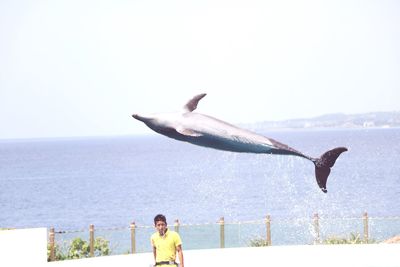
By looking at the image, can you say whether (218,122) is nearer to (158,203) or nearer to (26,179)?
(158,203)

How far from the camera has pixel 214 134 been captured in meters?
15.3

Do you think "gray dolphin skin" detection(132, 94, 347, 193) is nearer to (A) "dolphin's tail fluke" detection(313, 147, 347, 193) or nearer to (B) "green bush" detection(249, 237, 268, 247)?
(A) "dolphin's tail fluke" detection(313, 147, 347, 193)

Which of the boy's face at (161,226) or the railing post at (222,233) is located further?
the railing post at (222,233)

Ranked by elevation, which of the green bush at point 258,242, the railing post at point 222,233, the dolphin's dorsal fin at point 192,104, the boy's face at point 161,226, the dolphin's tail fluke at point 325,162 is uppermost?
the dolphin's dorsal fin at point 192,104

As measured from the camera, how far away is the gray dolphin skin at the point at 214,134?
15.3 metres

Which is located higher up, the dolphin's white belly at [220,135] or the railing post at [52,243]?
the dolphin's white belly at [220,135]

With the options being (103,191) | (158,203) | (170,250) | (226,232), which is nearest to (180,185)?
(103,191)

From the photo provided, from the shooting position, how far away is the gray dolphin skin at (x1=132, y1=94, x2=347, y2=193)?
15.3 m

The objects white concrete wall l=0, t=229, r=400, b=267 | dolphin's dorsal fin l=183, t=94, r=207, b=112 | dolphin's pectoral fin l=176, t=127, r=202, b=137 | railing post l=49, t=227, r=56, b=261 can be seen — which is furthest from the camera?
railing post l=49, t=227, r=56, b=261

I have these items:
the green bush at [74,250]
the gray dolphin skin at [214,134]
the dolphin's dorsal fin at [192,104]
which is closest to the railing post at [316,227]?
the gray dolphin skin at [214,134]

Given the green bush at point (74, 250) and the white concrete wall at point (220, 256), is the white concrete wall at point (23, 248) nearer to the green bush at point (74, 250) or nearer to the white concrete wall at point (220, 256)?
the white concrete wall at point (220, 256)

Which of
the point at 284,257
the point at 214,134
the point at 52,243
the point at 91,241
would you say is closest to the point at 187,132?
the point at 214,134

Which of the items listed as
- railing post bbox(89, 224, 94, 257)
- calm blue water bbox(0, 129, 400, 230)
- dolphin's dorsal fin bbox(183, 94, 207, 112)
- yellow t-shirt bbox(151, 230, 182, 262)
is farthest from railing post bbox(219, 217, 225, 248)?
calm blue water bbox(0, 129, 400, 230)

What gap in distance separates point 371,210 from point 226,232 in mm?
37178
